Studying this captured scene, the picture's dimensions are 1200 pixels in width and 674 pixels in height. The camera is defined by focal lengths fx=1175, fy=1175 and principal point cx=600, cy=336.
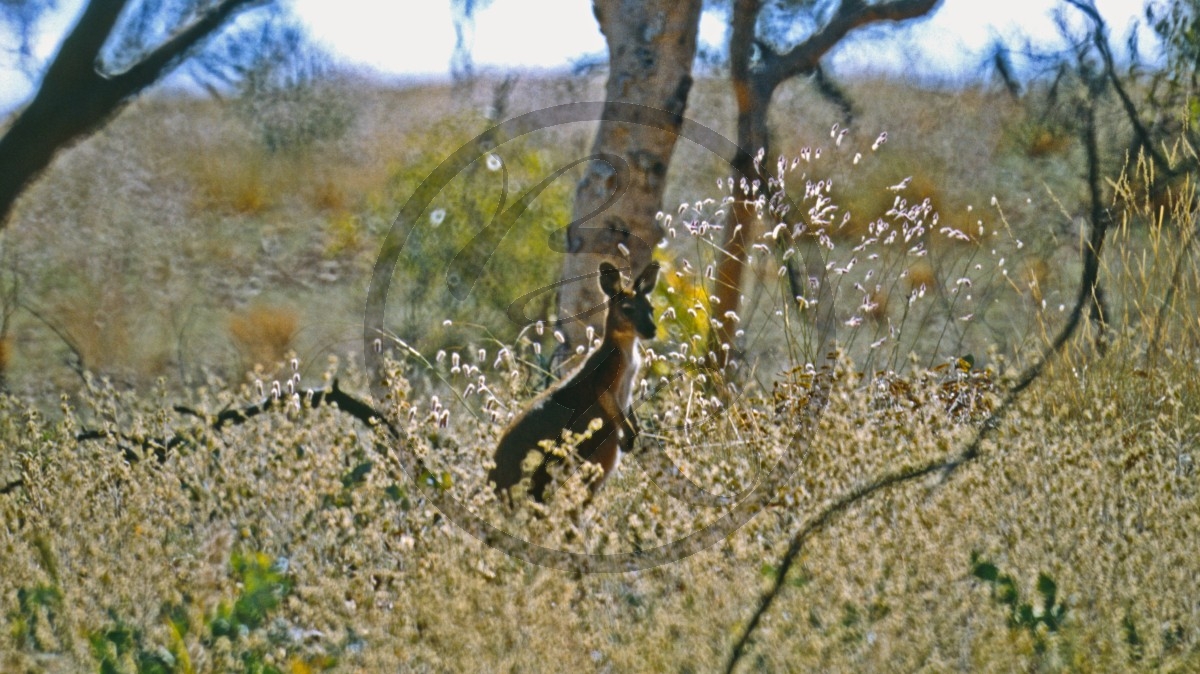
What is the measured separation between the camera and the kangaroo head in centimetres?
426

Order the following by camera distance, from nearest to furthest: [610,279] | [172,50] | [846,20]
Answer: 1. [610,279]
2. [172,50]
3. [846,20]

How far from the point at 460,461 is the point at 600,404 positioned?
0.70 metres

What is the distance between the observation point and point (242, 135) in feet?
24.1

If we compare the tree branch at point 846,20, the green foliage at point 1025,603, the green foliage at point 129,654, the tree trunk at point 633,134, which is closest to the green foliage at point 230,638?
the green foliage at point 129,654

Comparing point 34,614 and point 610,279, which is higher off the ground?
point 610,279

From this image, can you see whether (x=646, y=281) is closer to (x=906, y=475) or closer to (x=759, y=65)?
(x=906, y=475)

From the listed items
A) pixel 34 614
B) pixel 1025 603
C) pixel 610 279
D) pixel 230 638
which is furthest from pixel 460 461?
pixel 1025 603

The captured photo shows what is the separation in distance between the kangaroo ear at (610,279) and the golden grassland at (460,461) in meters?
0.47

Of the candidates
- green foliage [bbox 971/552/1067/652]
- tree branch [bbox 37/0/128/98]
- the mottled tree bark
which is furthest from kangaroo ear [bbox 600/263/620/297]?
tree branch [bbox 37/0/128/98]

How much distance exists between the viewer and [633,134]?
5922 millimetres

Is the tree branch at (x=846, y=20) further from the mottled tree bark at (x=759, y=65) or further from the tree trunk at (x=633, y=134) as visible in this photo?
the tree trunk at (x=633, y=134)

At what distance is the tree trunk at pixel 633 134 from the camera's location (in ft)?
18.9

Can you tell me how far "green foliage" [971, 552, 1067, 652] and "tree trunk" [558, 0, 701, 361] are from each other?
8.77ft

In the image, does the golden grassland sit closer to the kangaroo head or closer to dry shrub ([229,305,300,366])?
dry shrub ([229,305,300,366])
